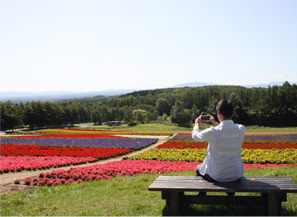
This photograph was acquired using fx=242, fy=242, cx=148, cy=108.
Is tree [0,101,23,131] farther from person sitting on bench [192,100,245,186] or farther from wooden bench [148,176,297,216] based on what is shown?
person sitting on bench [192,100,245,186]

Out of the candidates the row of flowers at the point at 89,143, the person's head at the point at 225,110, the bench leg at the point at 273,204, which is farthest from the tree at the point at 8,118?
the bench leg at the point at 273,204

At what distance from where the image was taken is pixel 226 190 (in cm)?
423

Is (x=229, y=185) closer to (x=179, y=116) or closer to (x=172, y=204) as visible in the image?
(x=172, y=204)

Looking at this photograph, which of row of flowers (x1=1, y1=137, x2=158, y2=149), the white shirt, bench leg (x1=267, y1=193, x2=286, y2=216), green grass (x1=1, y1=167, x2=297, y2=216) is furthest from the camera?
row of flowers (x1=1, y1=137, x2=158, y2=149)

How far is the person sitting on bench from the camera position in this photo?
4480 mm

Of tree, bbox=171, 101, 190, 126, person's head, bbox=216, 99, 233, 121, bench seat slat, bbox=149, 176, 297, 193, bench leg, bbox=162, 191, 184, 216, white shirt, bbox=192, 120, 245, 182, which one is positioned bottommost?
tree, bbox=171, 101, 190, 126

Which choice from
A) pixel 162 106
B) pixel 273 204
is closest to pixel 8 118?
pixel 273 204

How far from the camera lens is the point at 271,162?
1545 centimetres

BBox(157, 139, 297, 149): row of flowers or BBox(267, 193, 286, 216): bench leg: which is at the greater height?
BBox(267, 193, 286, 216): bench leg

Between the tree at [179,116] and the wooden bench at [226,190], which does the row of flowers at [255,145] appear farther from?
the tree at [179,116]

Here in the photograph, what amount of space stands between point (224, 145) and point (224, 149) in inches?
3.1

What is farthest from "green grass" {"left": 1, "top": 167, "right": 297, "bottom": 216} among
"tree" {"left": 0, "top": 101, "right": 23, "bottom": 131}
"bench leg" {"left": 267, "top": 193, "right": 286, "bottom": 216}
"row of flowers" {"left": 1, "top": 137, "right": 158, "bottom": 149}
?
"tree" {"left": 0, "top": 101, "right": 23, "bottom": 131}

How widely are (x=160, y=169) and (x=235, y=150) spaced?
7522mm

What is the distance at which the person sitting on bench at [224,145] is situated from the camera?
14.7 feet
